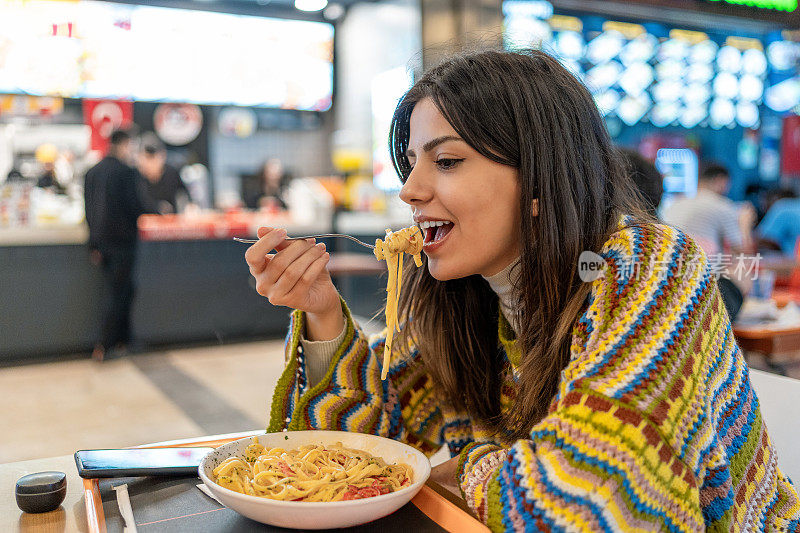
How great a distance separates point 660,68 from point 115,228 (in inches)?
163

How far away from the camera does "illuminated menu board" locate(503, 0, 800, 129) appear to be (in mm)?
4113

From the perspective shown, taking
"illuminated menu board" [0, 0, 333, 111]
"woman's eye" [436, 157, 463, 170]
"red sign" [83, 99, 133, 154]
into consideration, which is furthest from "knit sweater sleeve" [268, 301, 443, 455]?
"red sign" [83, 99, 133, 154]

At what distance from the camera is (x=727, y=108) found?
4730mm

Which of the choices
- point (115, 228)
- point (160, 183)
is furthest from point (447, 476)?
point (160, 183)

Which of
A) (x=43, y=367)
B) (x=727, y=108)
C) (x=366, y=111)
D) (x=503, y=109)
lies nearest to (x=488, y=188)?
(x=503, y=109)

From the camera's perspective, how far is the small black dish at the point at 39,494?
3.43 feet

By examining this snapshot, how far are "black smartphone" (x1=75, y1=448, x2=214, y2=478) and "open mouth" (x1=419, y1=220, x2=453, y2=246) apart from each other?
57 cm

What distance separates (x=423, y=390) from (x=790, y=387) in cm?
80

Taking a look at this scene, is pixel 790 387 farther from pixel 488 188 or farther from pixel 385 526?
pixel 385 526

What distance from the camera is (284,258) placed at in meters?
1.30

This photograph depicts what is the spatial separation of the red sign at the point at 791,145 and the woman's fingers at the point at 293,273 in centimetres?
213

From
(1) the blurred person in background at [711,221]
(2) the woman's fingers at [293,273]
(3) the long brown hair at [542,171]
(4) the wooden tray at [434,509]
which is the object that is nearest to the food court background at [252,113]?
(1) the blurred person in background at [711,221]

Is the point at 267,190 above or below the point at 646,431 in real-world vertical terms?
above

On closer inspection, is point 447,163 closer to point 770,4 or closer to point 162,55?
point 770,4
